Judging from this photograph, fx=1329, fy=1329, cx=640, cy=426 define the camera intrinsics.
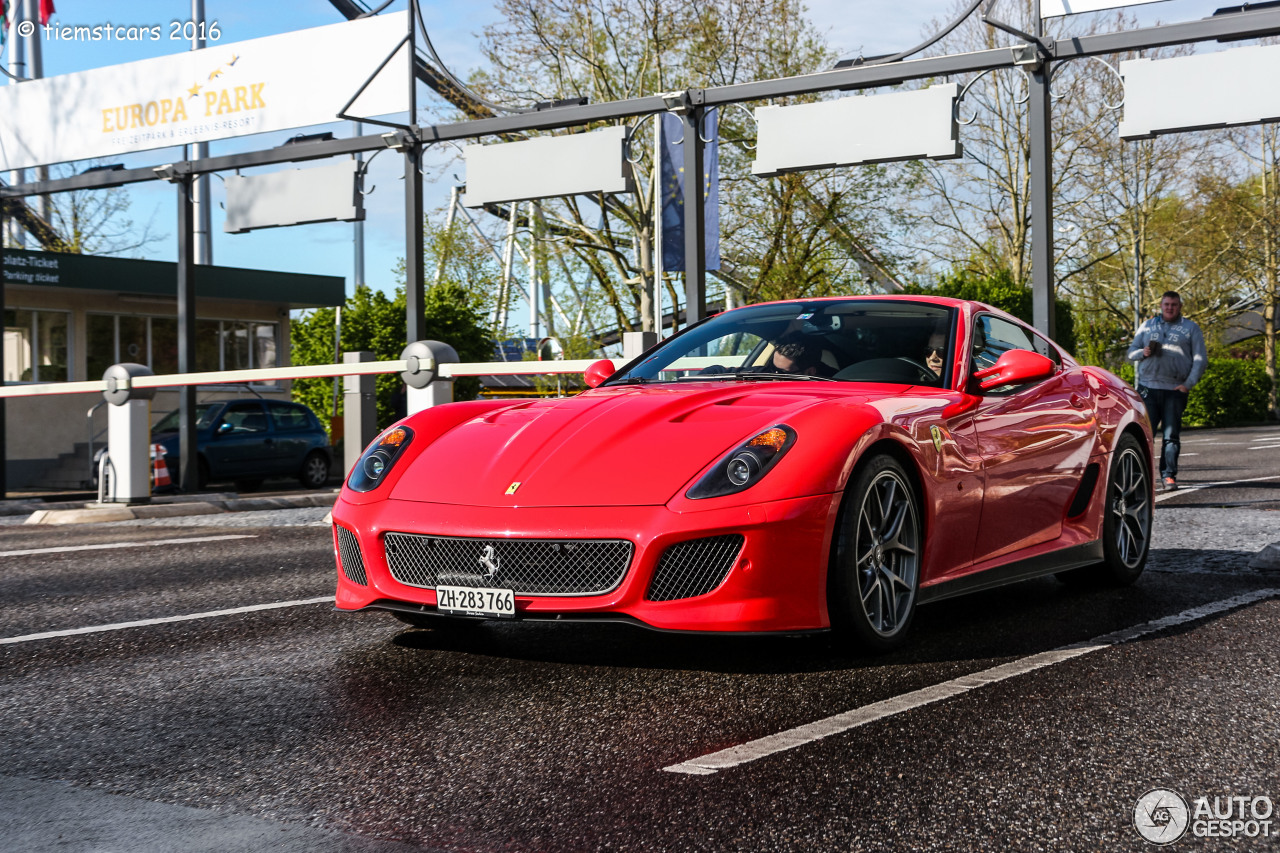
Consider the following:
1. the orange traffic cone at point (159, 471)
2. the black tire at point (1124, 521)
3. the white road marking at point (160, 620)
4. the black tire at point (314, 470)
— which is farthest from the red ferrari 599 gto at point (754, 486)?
the black tire at point (314, 470)

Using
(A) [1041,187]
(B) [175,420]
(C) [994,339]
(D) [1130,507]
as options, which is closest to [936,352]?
(C) [994,339]

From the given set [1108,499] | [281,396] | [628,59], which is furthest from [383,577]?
[628,59]

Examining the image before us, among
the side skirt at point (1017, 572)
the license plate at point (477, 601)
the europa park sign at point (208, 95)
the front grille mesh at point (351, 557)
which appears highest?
the europa park sign at point (208, 95)

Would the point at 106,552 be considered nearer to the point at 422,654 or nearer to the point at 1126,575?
the point at 422,654

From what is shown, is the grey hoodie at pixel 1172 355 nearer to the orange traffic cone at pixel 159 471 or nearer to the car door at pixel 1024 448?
the car door at pixel 1024 448

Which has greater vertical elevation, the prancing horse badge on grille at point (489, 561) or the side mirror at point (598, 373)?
the side mirror at point (598, 373)

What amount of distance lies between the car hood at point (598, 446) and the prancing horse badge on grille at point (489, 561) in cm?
17

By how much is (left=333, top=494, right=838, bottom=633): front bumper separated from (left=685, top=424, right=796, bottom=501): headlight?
0.10 m

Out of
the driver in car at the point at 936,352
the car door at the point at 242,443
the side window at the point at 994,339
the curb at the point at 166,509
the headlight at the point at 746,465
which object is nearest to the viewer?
the headlight at the point at 746,465

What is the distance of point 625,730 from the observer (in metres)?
3.65

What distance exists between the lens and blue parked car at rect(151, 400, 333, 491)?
71.9ft

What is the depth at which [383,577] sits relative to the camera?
14.9 ft

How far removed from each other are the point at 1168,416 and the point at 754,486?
9385mm

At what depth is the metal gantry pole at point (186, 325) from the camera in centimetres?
1777
